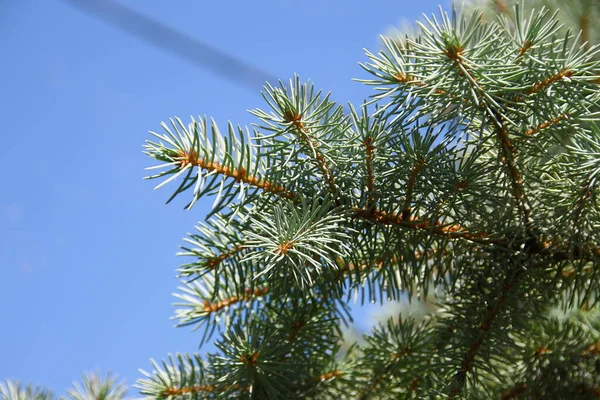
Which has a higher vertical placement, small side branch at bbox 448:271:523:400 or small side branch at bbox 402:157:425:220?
small side branch at bbox 402:157:425:220

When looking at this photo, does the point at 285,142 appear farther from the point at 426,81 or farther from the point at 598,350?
the point at 598,350

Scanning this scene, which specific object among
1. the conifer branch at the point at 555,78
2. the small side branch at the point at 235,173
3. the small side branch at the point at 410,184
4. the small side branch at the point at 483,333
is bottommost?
the small side branch at the point at 483,333

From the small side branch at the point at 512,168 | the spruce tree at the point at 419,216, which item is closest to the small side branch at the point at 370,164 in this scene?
the spruce tree at the point at 419,216

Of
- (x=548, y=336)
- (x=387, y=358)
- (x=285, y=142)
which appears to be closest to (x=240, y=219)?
(x=285, y=142)

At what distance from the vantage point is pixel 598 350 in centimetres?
75

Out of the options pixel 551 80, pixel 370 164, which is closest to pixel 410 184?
pixel 370 164

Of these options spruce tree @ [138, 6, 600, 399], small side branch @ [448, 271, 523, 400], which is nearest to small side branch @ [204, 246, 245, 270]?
spruce tree @ [138, 6, 600, 399]

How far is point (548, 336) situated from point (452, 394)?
0.60ft

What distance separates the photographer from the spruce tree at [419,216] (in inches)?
23.1

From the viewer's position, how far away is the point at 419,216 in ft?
2.21

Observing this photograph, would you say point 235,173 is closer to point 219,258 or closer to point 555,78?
point 219,258

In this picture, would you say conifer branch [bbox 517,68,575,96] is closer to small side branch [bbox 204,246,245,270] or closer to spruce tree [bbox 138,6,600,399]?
spruce tree [bbox 138,6,600,399]

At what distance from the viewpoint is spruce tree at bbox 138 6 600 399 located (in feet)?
1.93

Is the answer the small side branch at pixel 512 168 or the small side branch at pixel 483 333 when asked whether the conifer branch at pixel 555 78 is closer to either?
the small side branch at pixel 512 168
